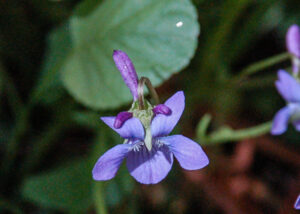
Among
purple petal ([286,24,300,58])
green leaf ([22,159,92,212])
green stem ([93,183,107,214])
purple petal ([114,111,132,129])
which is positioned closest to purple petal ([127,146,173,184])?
purple petal ([114,111,132,129])

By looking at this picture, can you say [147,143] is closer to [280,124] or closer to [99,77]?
[280,124]

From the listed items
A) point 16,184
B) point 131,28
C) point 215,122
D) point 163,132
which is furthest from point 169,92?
point 163,132

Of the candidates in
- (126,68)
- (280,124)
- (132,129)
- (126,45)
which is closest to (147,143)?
(132,129)

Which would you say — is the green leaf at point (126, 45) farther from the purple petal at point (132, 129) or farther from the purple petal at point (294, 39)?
the purple petal at point (132, 129)

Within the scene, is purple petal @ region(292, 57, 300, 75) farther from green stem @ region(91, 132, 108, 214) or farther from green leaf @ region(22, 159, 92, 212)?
green leaf @ region(22, 159, 92, 212)

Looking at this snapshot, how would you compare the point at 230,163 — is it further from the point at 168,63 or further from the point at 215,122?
the point at 168,63

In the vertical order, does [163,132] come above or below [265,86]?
above
